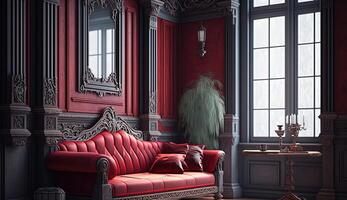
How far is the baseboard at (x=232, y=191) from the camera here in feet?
24.6

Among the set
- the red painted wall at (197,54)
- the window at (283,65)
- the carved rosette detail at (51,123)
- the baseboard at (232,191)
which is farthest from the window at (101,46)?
the baseboard at (232,191)

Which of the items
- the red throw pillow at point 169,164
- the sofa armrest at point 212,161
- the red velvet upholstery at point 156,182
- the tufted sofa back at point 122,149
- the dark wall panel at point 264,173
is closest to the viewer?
the red velvet upholstery at point 156,182

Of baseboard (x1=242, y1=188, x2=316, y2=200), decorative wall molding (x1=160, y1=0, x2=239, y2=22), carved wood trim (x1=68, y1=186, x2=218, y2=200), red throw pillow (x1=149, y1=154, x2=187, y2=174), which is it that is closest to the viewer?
carved wood trim (x1=68, y1=186, x2=218, y2=200)

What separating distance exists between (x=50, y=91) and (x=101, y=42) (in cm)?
125

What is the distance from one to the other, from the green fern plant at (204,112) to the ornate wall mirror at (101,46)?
1.23 meters

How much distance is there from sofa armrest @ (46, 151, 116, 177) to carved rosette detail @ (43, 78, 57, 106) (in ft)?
1.88

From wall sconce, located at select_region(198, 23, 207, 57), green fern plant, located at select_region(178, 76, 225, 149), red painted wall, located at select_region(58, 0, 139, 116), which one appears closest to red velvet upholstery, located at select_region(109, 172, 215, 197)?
green fern plant, located at select_region(178, 76, 225, 149)

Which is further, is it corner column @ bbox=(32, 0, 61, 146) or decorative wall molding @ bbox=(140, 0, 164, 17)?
decorative wall molding @ bbox=(140, 0, 164, 17)

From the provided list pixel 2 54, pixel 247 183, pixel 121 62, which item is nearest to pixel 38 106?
pixel 2 54

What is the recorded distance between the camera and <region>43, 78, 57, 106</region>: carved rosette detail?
18.5ft

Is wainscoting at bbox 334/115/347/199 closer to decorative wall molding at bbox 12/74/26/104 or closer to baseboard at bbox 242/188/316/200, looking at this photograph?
baseboard at bbox 242/188/316/200

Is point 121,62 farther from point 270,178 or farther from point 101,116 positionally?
point 270,178

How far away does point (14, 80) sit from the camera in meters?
5.32

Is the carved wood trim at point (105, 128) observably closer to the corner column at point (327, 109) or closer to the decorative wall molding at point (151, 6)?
the decorative wall molding at point (151, 6)
